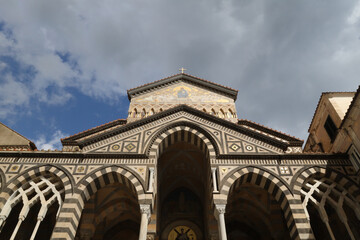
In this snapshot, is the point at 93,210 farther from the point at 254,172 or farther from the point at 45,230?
the point at 254,172

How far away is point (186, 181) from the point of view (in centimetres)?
1712

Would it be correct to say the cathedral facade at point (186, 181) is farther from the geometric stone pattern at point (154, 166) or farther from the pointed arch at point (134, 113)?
the pointed arch at point (134, 113)

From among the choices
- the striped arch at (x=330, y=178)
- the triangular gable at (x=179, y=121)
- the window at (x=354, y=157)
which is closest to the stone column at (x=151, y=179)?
the triangular gable at (x=179, y=121)

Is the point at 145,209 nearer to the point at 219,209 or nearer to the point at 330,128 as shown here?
the point at 219,209

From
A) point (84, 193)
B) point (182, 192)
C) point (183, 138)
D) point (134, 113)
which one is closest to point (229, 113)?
point (183, 138)

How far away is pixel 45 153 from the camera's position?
12.7 m

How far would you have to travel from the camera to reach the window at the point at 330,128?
1493cm

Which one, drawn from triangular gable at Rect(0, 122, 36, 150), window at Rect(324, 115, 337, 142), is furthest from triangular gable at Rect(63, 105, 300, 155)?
triangular gable at Rect(0, 122, 36, 150)

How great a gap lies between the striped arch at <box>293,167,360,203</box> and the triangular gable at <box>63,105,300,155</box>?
1602 millimetres

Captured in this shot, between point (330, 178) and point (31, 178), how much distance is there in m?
14.5

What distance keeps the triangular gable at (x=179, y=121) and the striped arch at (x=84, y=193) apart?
125 cm

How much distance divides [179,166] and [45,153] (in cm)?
795

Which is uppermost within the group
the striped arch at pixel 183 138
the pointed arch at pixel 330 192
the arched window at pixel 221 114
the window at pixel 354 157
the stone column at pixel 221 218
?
the arched window at pixel 221 114

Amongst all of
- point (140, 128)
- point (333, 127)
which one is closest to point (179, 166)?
point (140, 128)
